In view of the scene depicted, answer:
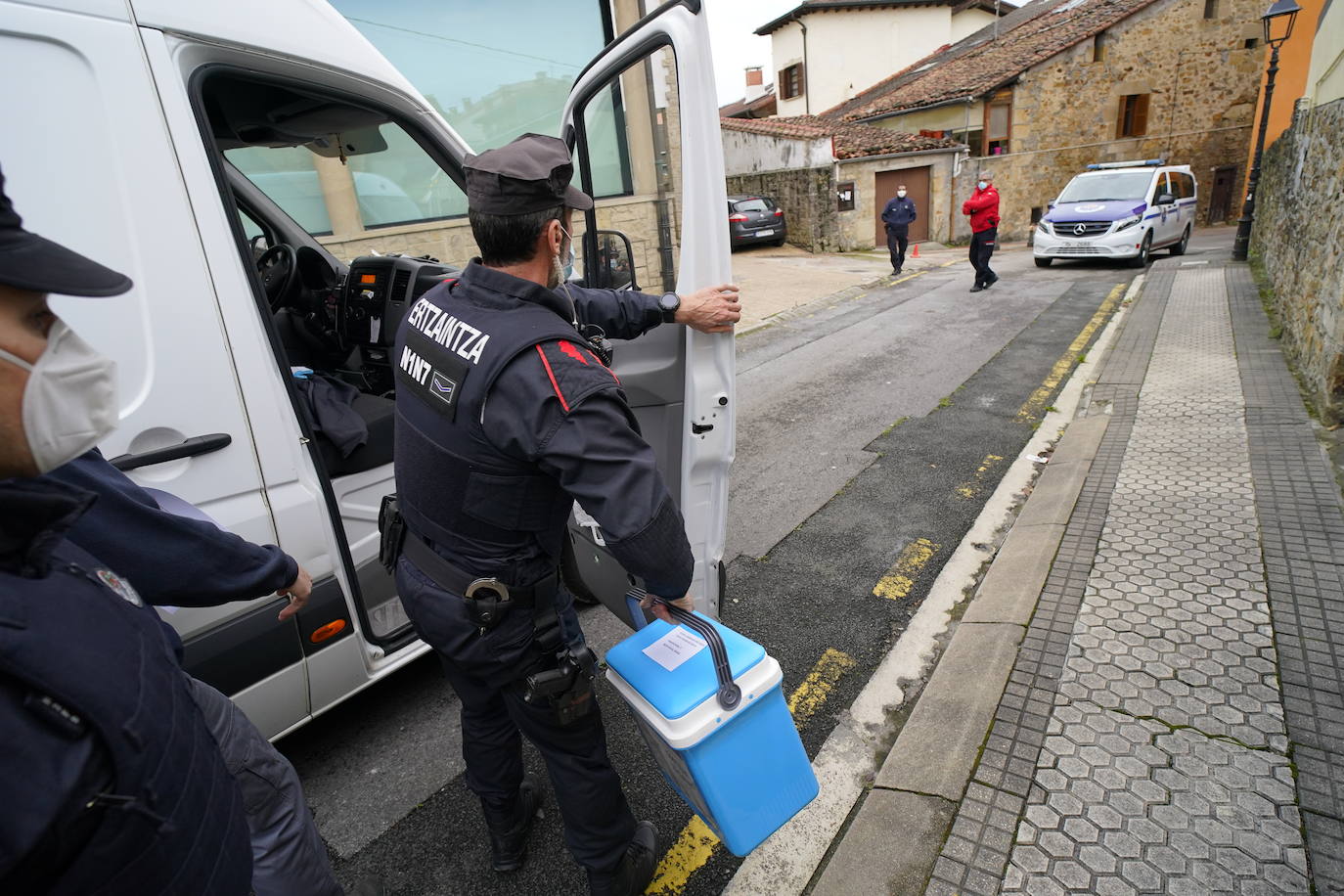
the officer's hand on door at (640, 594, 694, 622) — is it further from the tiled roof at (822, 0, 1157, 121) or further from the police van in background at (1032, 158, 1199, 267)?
the tiled roof at (822, 0, 1157, 121)

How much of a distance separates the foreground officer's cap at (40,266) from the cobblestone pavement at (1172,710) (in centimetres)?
227

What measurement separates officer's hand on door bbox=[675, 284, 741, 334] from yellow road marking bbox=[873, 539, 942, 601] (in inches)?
70.4

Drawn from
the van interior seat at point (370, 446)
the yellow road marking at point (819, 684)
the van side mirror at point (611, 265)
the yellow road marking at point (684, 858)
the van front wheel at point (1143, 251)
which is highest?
the van side mirror at point (611, 265)

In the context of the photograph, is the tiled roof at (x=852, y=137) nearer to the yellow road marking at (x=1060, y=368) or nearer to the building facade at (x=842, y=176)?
the building facade at (x=842, y=176)

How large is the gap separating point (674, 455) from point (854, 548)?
1.48 metres

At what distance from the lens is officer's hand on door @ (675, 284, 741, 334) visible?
7.07 ft

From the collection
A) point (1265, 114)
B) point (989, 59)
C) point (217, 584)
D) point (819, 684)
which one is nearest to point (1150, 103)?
point (989, 59)

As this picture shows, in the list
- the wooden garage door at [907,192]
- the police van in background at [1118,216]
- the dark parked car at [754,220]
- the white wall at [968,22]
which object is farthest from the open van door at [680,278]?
the white wall at [968,22]

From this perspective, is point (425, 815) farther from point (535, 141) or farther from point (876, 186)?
point (876, 186)

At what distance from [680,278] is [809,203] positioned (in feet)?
59.1

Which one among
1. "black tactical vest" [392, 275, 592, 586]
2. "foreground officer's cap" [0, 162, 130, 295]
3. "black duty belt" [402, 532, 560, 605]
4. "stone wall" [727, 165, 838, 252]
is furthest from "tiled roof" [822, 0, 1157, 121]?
"foreground officer's cap" [0, 162, 130, 295]

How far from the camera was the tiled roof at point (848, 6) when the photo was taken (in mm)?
27625

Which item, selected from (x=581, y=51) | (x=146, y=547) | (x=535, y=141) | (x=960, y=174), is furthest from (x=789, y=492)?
(x=960, y=174)

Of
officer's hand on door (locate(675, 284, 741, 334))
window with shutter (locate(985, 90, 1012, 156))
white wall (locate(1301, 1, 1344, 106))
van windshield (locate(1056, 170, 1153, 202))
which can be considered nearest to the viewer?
officer's hand on door (locate(675, 284, 741, 334))
